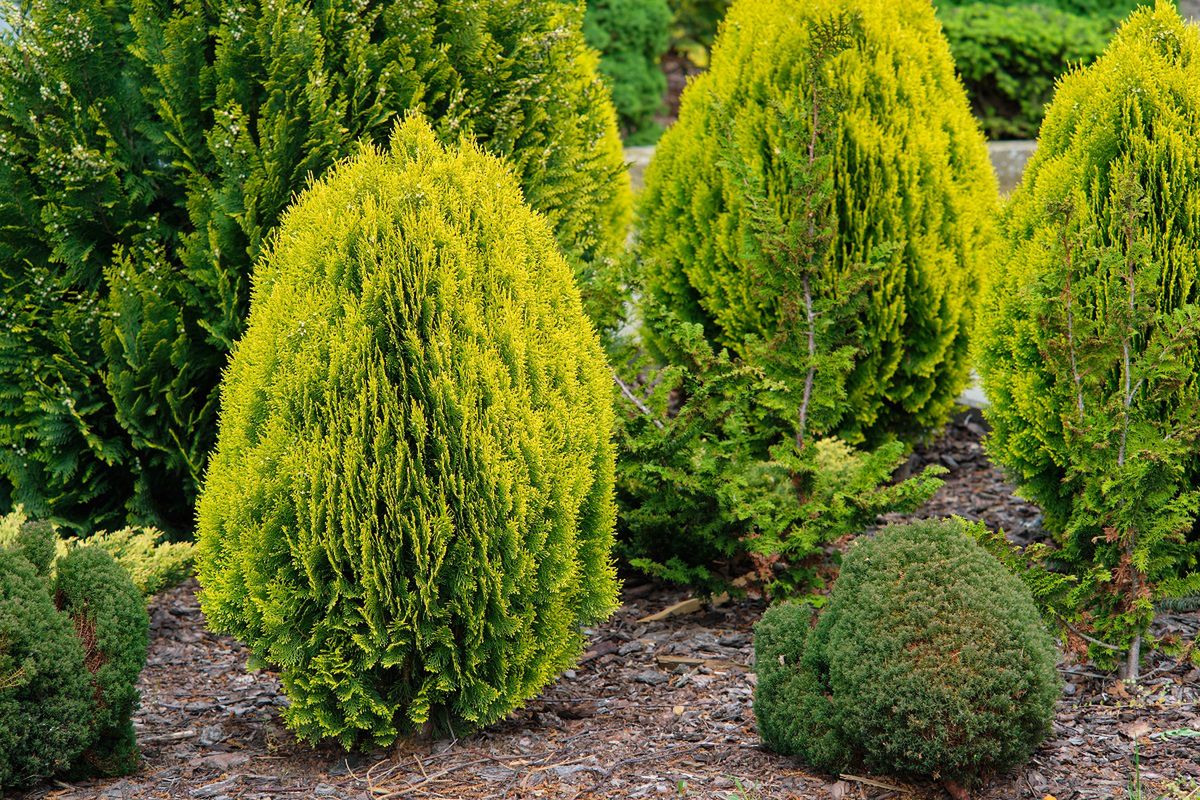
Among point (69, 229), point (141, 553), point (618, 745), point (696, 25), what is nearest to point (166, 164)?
point (69, 229)

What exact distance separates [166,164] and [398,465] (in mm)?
2579

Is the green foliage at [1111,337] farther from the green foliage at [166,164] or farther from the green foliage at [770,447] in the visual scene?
the green foliage at [166,164]

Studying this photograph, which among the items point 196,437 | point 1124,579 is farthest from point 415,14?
point 1124,579

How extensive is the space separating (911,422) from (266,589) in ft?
12.9

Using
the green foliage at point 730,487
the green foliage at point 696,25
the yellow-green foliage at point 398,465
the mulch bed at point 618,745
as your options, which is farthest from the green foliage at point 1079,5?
the yellow-green foliage at point 398,465

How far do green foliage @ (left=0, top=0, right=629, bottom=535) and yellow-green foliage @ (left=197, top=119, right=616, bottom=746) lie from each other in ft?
3.97

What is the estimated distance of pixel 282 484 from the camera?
3598 mm

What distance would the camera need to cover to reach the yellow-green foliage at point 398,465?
Result: 3572 mm

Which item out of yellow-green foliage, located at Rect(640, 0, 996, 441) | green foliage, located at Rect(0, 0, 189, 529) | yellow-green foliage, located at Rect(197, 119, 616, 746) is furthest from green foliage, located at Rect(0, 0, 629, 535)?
yellow-green foliage, located at Rect(197, 119, 616, 746)

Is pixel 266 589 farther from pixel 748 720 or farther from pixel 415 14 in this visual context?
pixel 415 14

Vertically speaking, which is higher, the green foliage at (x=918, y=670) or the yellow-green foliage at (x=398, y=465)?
the yellow-green foliage at (x=398, y=465)

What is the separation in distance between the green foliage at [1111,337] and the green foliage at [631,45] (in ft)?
30.1

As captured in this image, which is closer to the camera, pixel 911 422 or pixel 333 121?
pixel 333 121

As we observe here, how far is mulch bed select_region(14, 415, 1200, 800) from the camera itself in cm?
363
